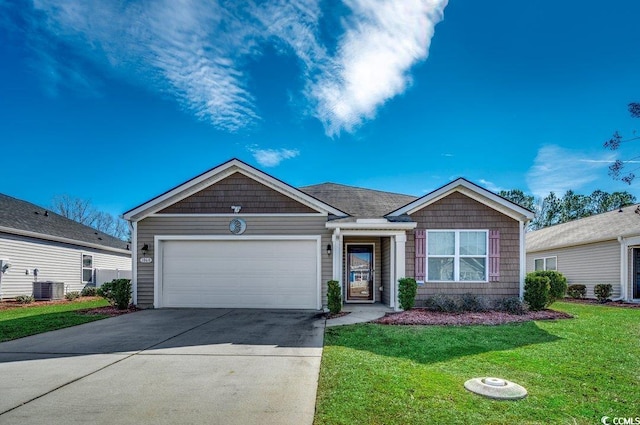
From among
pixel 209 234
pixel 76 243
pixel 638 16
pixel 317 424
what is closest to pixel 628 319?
pixel 638 16

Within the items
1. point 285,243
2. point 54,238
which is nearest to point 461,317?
point 285,243

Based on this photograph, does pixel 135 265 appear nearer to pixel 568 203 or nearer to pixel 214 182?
pixel 214 182

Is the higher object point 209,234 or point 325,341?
point 209,234

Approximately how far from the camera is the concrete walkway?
9.17 m

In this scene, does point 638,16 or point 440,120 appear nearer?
point 638,16

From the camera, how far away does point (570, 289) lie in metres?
17.1

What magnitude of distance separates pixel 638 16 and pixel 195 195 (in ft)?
41.2

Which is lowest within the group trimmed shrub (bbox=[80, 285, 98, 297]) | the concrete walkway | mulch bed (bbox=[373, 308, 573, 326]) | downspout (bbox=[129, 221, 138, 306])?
trimmed shrub (bbox=[80, 285, 98, 297])

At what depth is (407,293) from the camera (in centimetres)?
1066

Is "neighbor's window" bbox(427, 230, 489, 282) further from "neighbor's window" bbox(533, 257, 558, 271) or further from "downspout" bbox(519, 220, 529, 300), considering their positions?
"neighbor's window" bbox(533, 257, 558, 271)

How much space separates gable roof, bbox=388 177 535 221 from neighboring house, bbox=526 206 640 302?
168 inches

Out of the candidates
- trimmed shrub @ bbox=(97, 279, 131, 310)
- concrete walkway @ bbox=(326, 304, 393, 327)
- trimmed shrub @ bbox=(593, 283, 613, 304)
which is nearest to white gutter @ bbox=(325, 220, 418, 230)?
concrete walkway @ bbox=(326, 304, 393, 327)

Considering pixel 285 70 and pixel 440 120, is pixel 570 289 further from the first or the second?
pixel 285 70

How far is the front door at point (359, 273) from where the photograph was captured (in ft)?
44.1
